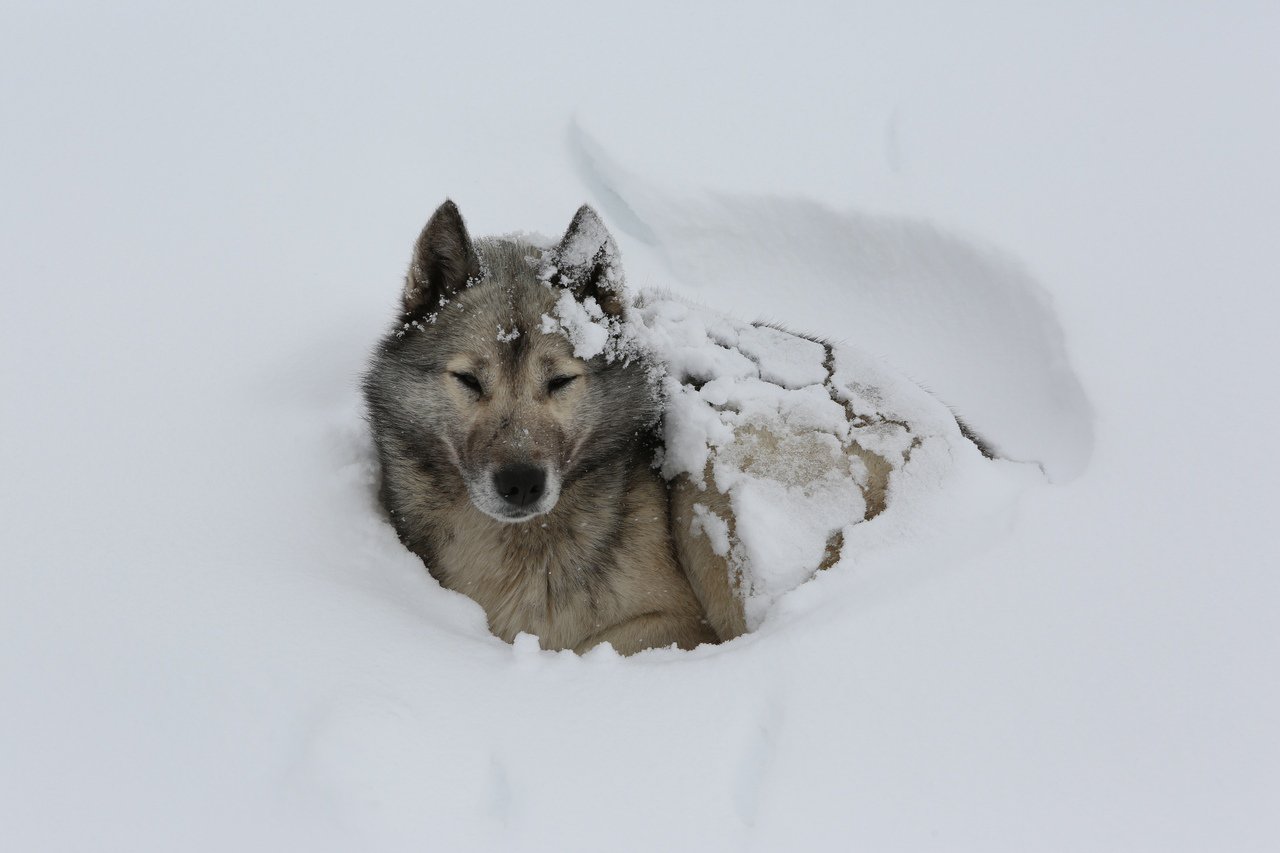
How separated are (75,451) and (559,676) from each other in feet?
5.53

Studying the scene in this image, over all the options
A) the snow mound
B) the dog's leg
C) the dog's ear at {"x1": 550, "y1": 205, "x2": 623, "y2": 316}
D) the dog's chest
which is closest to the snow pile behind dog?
the dog's ear at {"x1": 550, "y1": 205, "x2": 623, "y2": 316}

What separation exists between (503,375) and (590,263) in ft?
1.86

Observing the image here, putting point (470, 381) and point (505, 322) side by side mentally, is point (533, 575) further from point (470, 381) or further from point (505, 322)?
point (505, 322)

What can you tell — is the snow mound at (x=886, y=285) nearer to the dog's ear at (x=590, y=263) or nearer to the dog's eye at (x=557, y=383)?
the dog's ear at (x=590, y=263)

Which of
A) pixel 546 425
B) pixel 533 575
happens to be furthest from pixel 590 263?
pixel 533 575

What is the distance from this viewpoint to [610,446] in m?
3.25

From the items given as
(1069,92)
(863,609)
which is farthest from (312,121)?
(1069,92)

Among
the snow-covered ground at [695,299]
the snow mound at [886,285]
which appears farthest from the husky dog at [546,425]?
the snow mound at [886,285]

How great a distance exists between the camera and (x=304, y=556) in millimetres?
2682

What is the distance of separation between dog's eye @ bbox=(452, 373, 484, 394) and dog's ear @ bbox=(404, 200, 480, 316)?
1.14 feet

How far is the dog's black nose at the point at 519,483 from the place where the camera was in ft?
8.93

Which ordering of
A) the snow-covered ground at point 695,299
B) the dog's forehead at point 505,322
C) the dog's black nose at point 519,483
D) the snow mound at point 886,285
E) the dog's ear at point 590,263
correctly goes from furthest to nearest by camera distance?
1. the snow mound at point 886,285
2. the dog's ear at point 590,263
3. the dog's forehead at point 505,322
4. the dog's black nose at point 519,483
5. the snow-covered ground at point 695,299

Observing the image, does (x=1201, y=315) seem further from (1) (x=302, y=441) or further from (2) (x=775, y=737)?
(1) (x=302, y=441)

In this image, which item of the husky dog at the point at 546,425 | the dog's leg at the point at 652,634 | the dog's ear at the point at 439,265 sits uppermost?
the dog's ear at the point at 439,265
